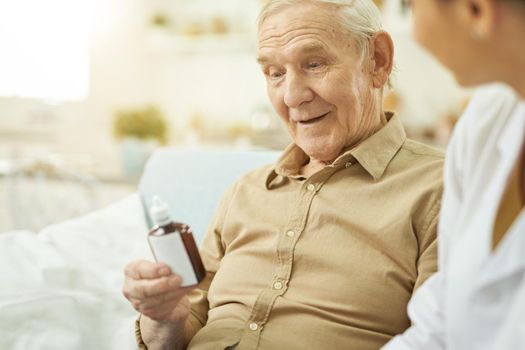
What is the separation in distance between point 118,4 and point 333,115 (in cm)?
407

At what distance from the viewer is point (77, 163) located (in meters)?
3.63

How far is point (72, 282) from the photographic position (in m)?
1.58

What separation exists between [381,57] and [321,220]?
1.25ft

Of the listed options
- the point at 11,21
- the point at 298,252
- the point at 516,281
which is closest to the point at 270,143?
the point at 11,21

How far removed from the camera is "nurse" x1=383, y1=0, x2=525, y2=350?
0.69m

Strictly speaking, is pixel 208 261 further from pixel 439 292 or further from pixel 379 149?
pixel 439 292

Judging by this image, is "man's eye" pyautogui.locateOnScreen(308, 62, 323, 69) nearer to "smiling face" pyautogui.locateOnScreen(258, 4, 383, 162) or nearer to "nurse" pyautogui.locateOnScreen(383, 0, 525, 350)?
"smiling face" pyautogui.locateOnScreen(258, 4, 383, 162)

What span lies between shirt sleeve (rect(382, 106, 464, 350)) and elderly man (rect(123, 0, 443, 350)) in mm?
176

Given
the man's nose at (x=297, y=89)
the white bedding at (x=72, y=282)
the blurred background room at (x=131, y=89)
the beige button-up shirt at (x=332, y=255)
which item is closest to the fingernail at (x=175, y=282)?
the beige button-up shirt at (x=332, y=255)

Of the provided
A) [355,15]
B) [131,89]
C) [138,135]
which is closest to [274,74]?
[355,15]

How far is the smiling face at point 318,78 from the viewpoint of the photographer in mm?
1299

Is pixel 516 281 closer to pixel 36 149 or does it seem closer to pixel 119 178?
pixel 119 178

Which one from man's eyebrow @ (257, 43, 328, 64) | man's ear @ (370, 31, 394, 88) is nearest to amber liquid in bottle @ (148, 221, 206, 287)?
man's eyebrow @ (257, 43, 328, 64)

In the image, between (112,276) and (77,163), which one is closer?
(112,276)
